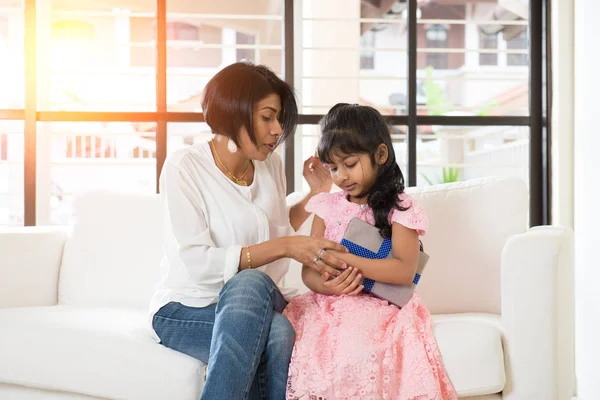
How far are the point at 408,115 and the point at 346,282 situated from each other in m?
1.48

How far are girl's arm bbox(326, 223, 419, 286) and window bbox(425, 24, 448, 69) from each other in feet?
51.8

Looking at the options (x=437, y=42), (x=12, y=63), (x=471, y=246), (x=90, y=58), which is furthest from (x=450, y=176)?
(x=437, y=42)

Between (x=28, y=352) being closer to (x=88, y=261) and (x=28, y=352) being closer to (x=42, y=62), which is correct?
(x=88, y=261)

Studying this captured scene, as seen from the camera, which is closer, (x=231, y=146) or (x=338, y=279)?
(x=338, y=279)

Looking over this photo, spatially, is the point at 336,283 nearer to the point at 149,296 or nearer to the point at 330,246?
the point at 330,246

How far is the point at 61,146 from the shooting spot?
5.16 meters

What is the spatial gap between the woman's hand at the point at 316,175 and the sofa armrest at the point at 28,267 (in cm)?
104

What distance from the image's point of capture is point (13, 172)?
4078 mm

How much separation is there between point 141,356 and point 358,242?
64 centimetres

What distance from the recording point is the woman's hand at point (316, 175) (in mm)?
2062

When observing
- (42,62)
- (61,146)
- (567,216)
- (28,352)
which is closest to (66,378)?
(28,352)

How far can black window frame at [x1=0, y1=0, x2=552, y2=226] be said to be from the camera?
3016 millimetres

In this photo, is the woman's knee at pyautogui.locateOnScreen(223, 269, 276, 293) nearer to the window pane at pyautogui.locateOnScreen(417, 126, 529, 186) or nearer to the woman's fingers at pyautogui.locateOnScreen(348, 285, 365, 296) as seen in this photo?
the woman's fingers at pyautogui.locateOnScreen(348, 285, 365, 296)
